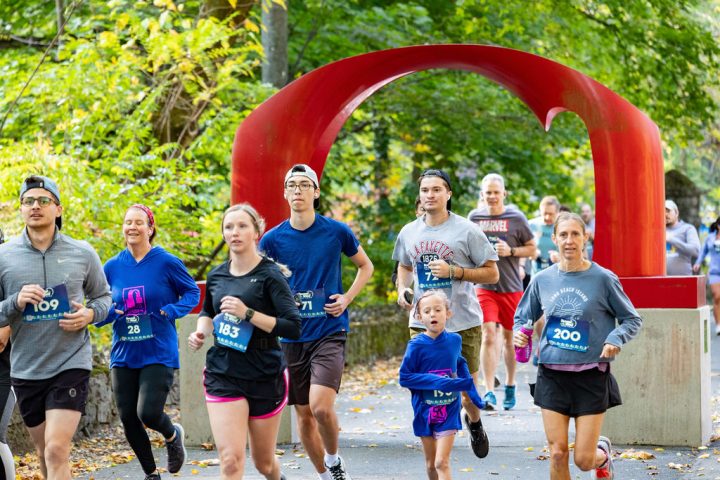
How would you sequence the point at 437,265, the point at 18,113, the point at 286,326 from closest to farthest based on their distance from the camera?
the point at 286,326, the point at 437,265, the point at 18,113

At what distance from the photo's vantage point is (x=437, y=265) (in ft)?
25.0

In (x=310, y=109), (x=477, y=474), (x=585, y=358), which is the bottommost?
(x=477, y=474)

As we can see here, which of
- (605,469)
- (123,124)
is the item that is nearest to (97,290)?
(605,469)

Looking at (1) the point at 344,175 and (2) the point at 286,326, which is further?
(1) the point at 344,175

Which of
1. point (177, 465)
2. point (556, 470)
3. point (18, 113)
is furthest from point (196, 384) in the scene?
point (18, 113)

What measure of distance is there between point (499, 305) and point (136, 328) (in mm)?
4453

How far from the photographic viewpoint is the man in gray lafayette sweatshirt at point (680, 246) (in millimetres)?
14375

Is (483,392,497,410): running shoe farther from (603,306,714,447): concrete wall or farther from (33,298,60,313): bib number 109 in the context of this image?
(33,298,60,313): bib number 109

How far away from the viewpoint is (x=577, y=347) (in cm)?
643

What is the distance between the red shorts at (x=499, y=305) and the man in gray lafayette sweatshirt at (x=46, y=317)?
196 inches

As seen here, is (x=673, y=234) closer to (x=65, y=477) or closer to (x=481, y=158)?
(x=481, y=158)

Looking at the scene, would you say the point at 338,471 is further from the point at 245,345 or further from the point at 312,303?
the point at 245,345

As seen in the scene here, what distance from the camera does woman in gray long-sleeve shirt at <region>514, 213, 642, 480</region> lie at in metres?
6.40

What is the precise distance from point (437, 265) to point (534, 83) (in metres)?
2.62
